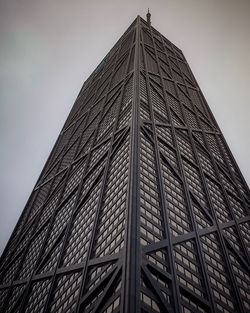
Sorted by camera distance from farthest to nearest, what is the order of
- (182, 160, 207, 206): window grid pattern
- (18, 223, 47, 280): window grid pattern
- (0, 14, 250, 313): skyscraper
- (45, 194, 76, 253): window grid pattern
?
(18, 223, 47, 280): window grid pattern → (45, 194, 76, 253): window grid pattern → (182, 160, 207, 206): window grid pattern → (0, 14, 250, 313): skyscraper

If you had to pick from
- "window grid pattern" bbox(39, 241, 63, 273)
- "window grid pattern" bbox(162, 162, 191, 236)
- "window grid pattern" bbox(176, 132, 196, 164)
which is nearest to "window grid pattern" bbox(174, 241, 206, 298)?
"window grid pattern" bbox(162, 162, 191, 236)

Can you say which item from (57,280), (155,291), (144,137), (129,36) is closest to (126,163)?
(144,137)

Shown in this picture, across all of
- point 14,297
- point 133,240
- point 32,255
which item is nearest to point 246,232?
point 133,240

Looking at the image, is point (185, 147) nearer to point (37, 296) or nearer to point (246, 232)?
point (246, 232)

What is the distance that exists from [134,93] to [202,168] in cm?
1899

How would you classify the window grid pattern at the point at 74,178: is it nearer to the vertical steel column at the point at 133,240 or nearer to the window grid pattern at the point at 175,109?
the vertical steel column at the point at 133,240

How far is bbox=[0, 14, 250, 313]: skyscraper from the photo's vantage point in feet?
133

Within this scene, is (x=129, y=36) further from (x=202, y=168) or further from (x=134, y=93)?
(x=202, y=168)

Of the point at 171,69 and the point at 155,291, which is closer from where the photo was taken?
the point at 155,291

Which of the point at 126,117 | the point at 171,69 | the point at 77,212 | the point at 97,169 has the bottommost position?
the point at 77,212

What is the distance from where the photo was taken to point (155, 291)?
37.4 metres

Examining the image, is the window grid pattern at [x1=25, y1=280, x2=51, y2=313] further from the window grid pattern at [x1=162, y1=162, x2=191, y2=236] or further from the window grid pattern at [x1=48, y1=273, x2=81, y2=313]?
the window grid pattern at [x1=162, y1=162, x2=191, y2=236]

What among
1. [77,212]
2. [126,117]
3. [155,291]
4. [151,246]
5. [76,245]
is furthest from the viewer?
[126,117]

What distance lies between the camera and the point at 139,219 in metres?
44.7
